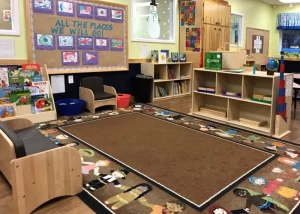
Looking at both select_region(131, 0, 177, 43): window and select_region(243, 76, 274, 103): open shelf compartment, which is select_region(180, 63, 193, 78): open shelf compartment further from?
select_region(243, 76, 274, 103): open shelf compartment

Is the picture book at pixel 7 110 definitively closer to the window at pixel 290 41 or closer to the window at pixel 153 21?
the window at pixel 153 21

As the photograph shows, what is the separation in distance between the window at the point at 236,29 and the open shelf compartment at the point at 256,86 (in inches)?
190

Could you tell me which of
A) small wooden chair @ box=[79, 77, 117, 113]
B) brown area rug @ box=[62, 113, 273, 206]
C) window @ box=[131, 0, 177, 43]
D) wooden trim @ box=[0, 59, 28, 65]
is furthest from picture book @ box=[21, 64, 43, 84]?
window @ box=[131, 0, 177, 43]

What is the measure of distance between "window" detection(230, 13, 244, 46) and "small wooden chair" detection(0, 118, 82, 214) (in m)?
7.59

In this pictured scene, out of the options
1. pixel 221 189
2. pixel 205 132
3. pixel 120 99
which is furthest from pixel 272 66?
pixel 120 99

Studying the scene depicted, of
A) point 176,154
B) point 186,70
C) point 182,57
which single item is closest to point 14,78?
point 176,154

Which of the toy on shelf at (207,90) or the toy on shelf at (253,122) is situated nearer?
the toy on shelf at (253,122)

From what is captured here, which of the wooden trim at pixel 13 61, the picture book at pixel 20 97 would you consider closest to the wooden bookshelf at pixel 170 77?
the wooden trim at pixel 13 61

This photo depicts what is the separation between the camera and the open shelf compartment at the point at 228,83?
14.4 ft

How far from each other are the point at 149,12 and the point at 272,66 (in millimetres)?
3526

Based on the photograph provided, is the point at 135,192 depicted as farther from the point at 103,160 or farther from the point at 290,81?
the point at 290,81

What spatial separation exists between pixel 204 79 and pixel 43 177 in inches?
139

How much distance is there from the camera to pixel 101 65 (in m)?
5.50

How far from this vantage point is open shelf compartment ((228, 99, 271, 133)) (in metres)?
4.02
